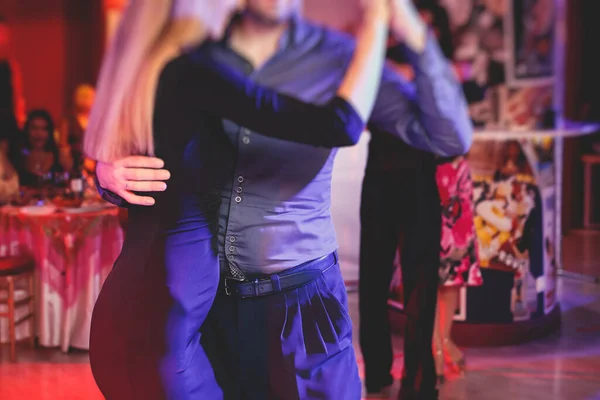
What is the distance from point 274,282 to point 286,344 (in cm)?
10

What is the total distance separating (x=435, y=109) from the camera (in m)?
0.92

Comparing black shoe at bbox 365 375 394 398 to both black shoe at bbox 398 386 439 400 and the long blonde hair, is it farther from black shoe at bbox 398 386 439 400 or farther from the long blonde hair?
the long blonde hair

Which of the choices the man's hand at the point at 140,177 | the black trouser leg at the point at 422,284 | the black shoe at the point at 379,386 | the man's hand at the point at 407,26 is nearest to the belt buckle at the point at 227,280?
the man's hand at the point at 140,177

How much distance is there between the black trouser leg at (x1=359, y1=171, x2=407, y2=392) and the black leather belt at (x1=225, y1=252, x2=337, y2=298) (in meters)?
1.19

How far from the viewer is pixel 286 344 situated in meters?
0.98

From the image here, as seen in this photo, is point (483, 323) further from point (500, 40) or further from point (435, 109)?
point (435, 109)

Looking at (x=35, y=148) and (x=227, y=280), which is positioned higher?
(x=35, y=148)

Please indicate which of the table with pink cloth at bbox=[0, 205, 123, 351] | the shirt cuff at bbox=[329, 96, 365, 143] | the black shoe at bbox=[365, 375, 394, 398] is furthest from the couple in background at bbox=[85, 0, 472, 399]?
the table with pink cloth at bbox=[0, 205, 123, 351]

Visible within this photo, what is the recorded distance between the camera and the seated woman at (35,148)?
3428 mm

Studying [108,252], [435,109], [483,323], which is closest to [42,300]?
[108,252]

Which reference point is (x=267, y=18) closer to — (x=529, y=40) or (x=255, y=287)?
(x=255, y=287)

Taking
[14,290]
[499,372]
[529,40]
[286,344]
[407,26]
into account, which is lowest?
[499,372]

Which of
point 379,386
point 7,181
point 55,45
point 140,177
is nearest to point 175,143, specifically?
point 140,177

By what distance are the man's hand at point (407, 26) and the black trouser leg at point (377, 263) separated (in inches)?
51.1
